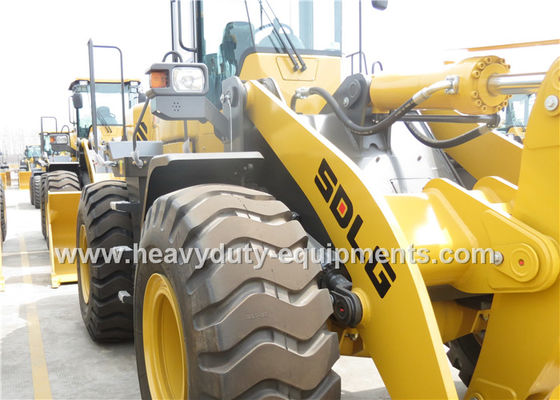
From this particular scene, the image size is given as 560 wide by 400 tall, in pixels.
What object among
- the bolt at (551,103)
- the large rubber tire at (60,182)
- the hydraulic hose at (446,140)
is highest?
the bolt at (551,103)

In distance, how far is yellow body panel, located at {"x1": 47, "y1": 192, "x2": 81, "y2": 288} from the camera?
716cm

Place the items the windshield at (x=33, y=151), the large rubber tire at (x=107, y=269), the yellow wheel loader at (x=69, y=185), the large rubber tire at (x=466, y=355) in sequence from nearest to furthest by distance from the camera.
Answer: the large rubber tire at (x=466, y=355), the large rubber tire at (x=107, y=269), the yellow wheel loader at (x=69, y=185), the windshield at (x=33, y=151)

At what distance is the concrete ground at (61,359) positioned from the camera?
3953 mm

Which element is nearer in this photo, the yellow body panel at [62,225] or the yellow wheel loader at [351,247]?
the yellow wheel loader at [351,247]

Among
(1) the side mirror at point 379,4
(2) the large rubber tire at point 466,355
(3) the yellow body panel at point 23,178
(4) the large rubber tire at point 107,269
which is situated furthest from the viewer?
(3) the yellow body panel at point 23,178

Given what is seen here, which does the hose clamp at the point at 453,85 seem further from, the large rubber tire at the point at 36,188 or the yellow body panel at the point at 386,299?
the large rubber tire at the point at 36,188

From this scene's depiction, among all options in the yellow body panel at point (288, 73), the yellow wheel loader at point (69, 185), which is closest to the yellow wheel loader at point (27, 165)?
the yellow wheel loader at point (69, 185)

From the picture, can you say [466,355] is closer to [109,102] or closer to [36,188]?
[109,102]

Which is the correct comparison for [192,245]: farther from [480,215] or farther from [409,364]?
[480,215]

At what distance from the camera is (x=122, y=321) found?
462cm

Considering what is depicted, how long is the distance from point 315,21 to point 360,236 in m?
2.32

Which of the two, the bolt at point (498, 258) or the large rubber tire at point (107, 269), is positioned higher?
the bolt at point (498, 258)

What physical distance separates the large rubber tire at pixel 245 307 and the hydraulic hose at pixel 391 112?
2.58 feet

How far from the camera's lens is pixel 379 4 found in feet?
12.8
